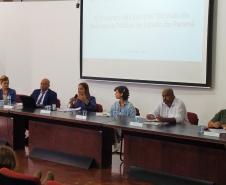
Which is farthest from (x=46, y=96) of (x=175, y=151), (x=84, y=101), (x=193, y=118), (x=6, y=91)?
(x=175, y=151)

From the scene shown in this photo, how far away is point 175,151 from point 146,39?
7.74ft

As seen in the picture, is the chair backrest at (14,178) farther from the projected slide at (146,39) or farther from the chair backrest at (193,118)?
the projected slide at (146,39)

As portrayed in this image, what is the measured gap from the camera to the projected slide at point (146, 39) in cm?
585

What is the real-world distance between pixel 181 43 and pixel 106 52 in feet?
4.44

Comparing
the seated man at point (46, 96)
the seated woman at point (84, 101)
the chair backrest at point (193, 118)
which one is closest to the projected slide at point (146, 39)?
the chair backrest at point (193, 118)

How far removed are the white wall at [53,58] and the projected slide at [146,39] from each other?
0.21 metres

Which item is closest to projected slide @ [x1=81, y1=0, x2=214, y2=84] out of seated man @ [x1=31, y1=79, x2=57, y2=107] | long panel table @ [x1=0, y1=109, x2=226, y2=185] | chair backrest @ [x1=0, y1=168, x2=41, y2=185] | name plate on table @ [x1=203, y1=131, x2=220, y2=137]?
seated man @ [x1=31, y1=79, x2=57, y2=107]

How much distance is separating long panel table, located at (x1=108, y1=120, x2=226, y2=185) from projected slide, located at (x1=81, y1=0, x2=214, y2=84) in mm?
1512

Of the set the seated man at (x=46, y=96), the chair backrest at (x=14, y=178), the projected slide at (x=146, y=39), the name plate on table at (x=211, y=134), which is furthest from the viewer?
the seated man at (x=46, y=96)

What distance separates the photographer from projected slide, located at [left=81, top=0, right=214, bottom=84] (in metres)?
5.85

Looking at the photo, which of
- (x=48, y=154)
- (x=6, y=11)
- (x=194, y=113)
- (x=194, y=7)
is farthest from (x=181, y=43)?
(x=6, y=11)

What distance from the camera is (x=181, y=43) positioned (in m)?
5.99

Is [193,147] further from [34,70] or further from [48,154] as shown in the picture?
[34,70]

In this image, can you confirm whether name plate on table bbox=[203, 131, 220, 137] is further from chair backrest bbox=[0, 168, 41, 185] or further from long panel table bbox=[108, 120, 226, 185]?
chair backrest bbox=[0, 168, 41, 185]
